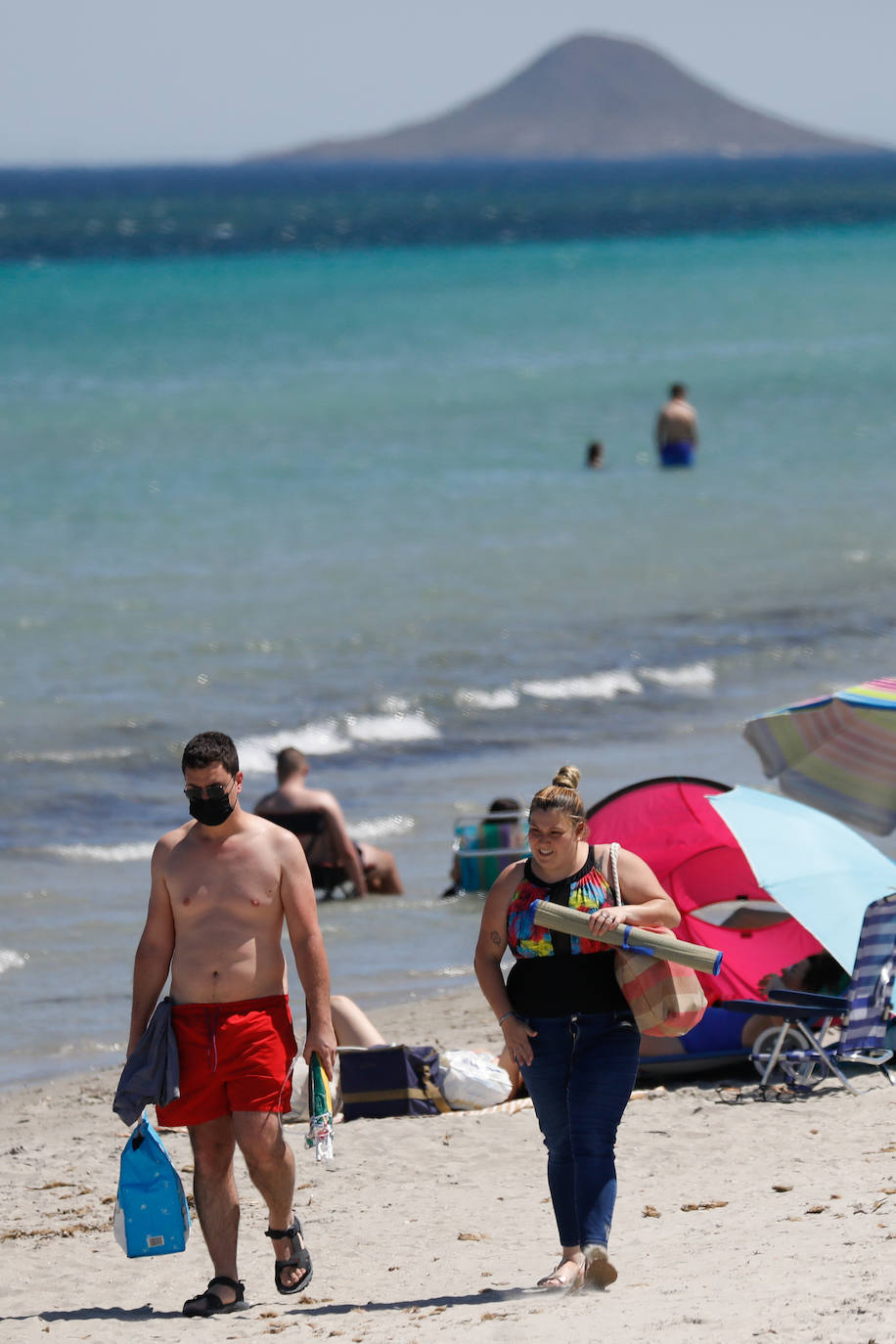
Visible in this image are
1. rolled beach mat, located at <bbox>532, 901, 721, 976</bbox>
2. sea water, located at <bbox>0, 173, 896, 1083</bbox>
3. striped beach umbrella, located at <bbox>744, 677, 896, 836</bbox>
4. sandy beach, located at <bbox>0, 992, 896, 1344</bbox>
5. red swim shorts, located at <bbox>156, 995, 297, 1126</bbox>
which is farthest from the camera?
sea water, located at <bbox>0, 173, 896, 1083</bbox>

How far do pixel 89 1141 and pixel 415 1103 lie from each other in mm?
1226

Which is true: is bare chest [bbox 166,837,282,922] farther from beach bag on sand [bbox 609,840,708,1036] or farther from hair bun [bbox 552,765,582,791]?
beach bag on sand [bbox 609,840,708,1036]

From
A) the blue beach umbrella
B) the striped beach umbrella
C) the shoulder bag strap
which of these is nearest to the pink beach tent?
the blue beach umbrella

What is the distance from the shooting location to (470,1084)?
7.16m

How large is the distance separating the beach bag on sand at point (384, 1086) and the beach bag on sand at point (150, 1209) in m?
2.03

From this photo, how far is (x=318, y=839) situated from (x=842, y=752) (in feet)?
10.1

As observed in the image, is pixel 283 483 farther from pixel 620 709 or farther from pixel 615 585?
pixel 620 709

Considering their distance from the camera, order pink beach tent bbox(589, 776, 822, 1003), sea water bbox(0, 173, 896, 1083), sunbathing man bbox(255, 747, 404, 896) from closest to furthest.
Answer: pink beach tent bbox(589, 776, 822, 1003)
sunbathing man bbox(255, 747, 404, 896)
sea water bbox(0, 173, 896, 1083)

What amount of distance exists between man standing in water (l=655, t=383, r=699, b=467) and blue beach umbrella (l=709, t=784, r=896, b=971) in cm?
1940

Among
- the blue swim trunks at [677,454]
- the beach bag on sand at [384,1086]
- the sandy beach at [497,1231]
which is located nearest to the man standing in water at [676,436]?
the blue swim trunks at [677,454]

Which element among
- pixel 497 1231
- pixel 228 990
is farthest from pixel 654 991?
pixel 497 1231

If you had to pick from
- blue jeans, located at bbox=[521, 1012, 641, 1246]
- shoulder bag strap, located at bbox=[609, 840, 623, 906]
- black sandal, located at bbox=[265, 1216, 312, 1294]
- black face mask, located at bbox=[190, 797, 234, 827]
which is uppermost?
black face mask, located at bbox=[190, 797, 234, 827]

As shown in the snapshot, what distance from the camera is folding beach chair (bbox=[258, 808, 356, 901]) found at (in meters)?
10.4

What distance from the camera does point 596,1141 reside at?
4.95 m
